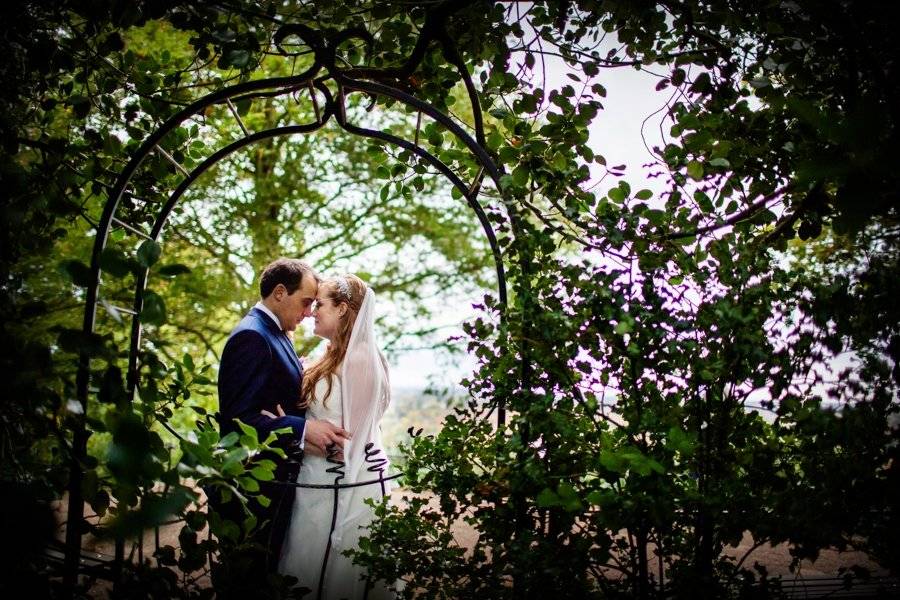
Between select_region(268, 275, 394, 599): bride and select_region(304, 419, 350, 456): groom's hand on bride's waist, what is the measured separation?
0.05 meters

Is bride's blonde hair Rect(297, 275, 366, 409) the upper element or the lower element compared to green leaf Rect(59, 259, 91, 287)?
upper

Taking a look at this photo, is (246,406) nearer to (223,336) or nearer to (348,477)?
(348,477)

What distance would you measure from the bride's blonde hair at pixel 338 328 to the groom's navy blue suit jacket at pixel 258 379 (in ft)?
0.43

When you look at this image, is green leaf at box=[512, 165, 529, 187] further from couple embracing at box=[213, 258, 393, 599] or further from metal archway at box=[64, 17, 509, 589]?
couple embracing at box=[213, 258, 393, 599]

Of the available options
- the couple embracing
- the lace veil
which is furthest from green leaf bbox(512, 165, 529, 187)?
the lace veil

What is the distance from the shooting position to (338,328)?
11.4 ft

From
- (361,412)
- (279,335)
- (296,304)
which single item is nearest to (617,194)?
(361,412)

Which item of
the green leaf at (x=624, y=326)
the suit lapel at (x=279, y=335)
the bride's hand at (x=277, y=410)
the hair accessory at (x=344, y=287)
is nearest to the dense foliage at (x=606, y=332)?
the green leaf at (x=624, y=326)

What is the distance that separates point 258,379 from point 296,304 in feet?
2.19

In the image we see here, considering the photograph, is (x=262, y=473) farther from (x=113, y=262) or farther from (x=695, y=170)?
(x=695, y=170)

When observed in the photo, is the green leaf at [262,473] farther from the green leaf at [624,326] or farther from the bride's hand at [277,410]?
the bride's hand at [277,410]

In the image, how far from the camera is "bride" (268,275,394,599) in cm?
284

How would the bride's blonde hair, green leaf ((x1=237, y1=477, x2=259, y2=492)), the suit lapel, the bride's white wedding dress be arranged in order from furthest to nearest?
the bride's blonde hair, the suit lapel, the bride's white wedding dress, green leaf ((x1=237, y1=477, x2=259, y2=492))

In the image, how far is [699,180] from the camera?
178 centimetres
